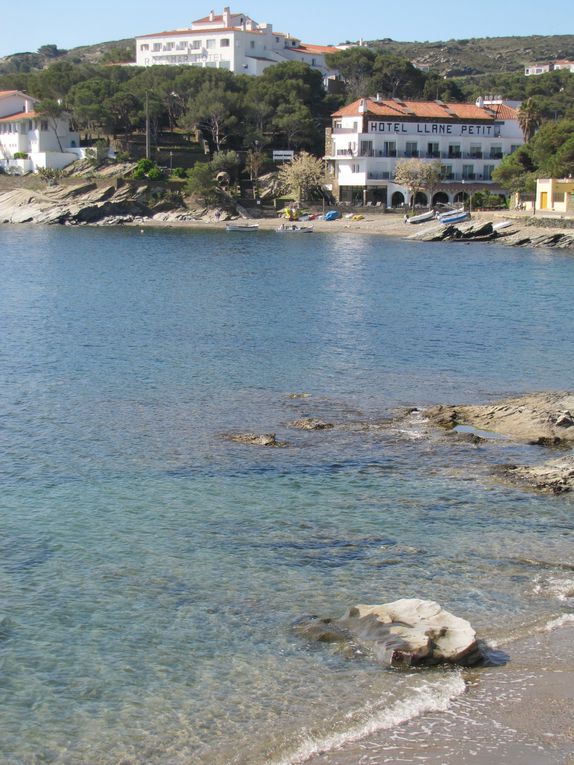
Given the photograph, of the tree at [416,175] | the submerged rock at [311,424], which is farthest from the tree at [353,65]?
the submerged rock at [311,424]

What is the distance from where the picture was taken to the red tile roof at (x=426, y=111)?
108250 mm

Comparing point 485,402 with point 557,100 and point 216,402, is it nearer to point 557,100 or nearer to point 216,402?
point 216,402

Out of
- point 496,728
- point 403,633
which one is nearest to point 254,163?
point 403,633

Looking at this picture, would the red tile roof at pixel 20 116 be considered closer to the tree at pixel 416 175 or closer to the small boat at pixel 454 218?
the tree at pixel 416 175

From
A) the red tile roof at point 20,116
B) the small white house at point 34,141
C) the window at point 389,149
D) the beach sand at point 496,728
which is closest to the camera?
the beach sand at point 496,728

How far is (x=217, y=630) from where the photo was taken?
40.0ft

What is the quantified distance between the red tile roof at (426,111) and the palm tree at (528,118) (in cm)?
214

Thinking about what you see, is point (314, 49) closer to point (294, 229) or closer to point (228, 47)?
point (228, 47)

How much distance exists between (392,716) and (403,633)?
140cm

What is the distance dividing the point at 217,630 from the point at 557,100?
151061 mm

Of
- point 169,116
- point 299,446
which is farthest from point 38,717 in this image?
point 169,116

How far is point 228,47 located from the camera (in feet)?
466

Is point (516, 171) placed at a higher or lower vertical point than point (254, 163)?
lower

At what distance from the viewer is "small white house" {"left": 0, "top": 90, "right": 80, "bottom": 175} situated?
115 metres
